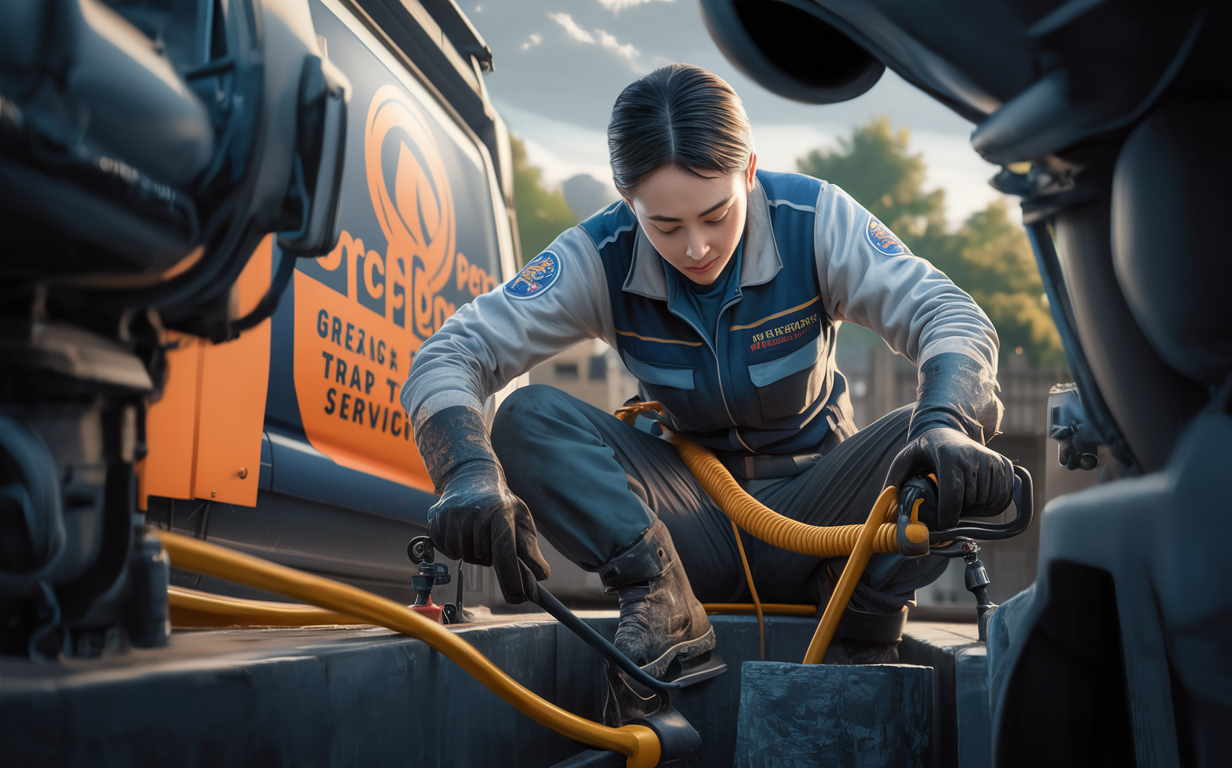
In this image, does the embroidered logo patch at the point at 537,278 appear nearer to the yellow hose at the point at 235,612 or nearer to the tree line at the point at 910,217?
the yellow hose at the point at 235,612

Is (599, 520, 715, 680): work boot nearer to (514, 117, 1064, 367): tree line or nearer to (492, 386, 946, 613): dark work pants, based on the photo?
(492, 386, 946, 613): dark work pants

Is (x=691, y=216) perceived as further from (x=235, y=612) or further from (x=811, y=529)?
Result: (x=235, y=612)

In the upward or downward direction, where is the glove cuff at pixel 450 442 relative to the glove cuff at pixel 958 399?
downward

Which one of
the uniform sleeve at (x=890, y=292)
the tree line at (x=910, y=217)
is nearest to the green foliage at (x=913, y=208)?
the tree line at (x=910, y=217)

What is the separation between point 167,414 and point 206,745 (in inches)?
9.2

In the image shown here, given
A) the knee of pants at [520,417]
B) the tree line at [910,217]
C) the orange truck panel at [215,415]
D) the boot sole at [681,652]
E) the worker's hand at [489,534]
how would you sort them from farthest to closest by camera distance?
the tree line at [910,217]
the knee of pants at [520,417]
the boot sole at [681,652]
the worker's hand at [489,534]
the orange truck panel at [215,415]

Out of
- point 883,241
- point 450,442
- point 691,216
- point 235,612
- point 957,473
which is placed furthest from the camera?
point 883,241

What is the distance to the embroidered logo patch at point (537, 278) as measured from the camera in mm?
1758

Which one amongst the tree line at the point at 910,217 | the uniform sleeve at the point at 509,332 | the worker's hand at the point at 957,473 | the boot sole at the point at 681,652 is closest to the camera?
the worker's hand at the point at 957,473

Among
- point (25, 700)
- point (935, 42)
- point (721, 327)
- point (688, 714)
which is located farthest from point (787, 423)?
point (25, 700)

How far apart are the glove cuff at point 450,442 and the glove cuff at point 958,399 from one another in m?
0.66

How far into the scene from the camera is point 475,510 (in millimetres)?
1274

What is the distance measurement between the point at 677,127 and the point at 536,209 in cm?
1148

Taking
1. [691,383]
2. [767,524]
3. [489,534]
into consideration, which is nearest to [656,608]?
[767,524]
